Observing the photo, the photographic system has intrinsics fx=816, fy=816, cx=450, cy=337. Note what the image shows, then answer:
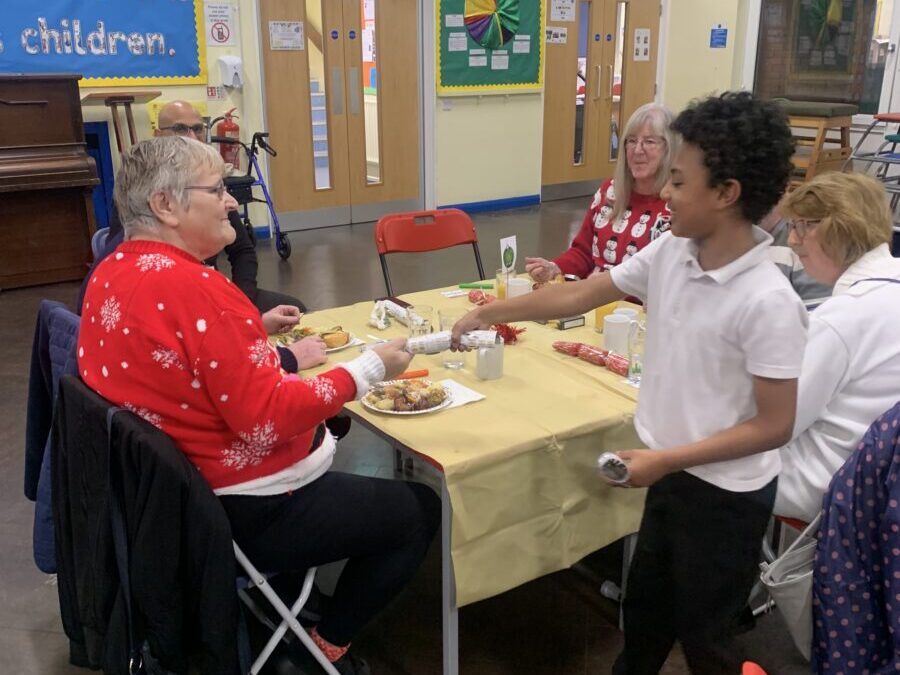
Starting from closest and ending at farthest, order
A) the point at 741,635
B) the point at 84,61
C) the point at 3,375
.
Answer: the point at 741,635 < the point at 3,375 < the point at 84,61

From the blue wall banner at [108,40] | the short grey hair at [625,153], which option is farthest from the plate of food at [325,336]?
the blue wall banner at [108,40]

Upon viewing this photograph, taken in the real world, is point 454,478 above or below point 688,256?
below

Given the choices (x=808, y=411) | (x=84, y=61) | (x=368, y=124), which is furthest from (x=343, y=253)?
(x=808, y=411)

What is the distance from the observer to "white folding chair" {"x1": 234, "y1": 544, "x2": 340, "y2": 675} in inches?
65.6

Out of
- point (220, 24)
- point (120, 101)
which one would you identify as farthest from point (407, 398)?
point (220, 24)

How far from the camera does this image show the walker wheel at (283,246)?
242 inches

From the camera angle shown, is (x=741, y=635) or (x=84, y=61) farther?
(x=84, y=61)

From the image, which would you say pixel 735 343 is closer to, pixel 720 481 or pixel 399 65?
pixel 720 481

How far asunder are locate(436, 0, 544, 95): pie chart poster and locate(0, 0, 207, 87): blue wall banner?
2.27 meters

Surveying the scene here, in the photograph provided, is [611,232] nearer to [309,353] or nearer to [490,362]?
[490,362]

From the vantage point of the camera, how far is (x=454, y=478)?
A: 163 cm

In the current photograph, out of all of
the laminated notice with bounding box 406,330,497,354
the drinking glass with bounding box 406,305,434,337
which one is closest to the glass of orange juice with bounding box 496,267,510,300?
the drinking glass with bounding box 406,305,434,337

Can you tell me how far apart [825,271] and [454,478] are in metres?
0.95

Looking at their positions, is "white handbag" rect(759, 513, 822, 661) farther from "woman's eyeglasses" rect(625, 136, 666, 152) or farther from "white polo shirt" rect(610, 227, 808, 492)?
"woman's eyeglasses" rect(625, 136, 666, 152)
